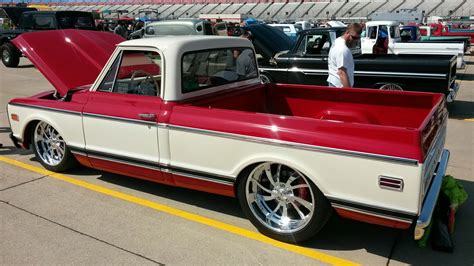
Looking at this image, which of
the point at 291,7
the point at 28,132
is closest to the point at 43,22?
the point at 28,132

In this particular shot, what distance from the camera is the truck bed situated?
296 cm

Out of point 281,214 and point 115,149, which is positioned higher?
point 115,149

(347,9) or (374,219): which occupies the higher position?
(347,9)

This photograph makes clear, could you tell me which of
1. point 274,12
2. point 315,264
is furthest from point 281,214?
point 274,12

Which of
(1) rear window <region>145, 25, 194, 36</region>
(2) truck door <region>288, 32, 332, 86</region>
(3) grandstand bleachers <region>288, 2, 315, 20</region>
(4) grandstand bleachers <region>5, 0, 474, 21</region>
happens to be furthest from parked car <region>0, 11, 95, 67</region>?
(3) grandstand bleachers <region>288, 2, 315, 20</region>

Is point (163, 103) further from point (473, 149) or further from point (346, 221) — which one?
point (473, 149)

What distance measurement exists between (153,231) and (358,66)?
6.06 metres

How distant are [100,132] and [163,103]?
0.87 m

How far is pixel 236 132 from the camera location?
3473 mm

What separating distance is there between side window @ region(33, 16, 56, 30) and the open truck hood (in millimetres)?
10514

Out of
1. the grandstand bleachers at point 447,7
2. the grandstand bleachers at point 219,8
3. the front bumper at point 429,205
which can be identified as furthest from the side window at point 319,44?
the grandstand bleachers at point 219,8

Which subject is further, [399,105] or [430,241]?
[399,105]

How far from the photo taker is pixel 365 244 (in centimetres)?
354

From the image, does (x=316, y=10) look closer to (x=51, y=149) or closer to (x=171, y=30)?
(x=171, y=30)
